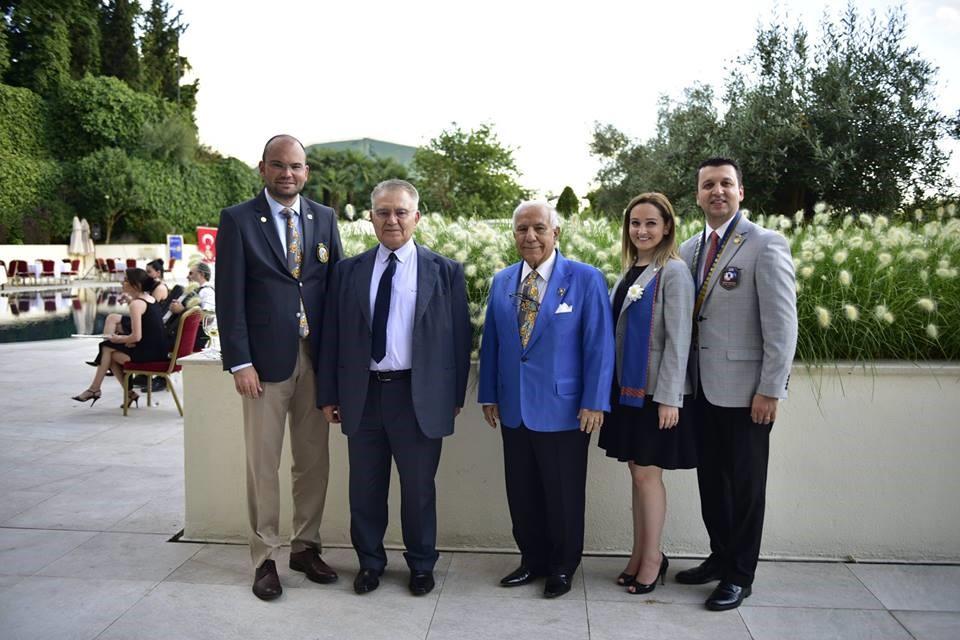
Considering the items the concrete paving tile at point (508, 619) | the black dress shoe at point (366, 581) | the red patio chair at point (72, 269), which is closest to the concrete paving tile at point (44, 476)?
the black dress shoe at point (366, 581)

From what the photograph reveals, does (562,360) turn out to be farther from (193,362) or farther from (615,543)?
(193,362)

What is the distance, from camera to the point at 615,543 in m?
4.12

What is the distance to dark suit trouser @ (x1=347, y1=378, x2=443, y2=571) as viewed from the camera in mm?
3555

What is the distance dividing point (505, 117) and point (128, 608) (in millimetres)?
33521

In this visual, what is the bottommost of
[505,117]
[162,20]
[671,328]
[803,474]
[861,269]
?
[803,474]

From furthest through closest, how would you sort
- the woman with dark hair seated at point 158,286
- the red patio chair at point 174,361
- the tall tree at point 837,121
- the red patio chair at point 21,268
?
the red patio chair at point 21,268 < the tall tree at point 837,121 < the woman with dark hair seated at point 158,286 < the red patio chair at point 174,361

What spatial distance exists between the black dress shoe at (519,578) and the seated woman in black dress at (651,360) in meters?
0.53

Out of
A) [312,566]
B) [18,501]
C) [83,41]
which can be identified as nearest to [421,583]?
[312,566]

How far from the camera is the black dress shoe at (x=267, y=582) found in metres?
3.56

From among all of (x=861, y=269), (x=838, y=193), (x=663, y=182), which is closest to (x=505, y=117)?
(x=663, y=182)

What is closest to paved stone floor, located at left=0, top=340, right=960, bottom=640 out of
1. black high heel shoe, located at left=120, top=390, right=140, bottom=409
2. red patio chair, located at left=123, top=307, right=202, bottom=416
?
red patio chair, located at left=123, top=307, right=202, bottom=416

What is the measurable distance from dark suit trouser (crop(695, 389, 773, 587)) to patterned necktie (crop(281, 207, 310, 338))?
1833 millimetres

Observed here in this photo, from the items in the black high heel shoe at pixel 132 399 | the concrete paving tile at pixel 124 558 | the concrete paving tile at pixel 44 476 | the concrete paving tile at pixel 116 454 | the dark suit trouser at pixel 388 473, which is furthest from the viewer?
the black high heel shoe at pixel 132 399

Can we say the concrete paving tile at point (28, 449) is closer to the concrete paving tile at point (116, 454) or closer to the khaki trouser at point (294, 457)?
the concrete paving tile at point (116, 454)
